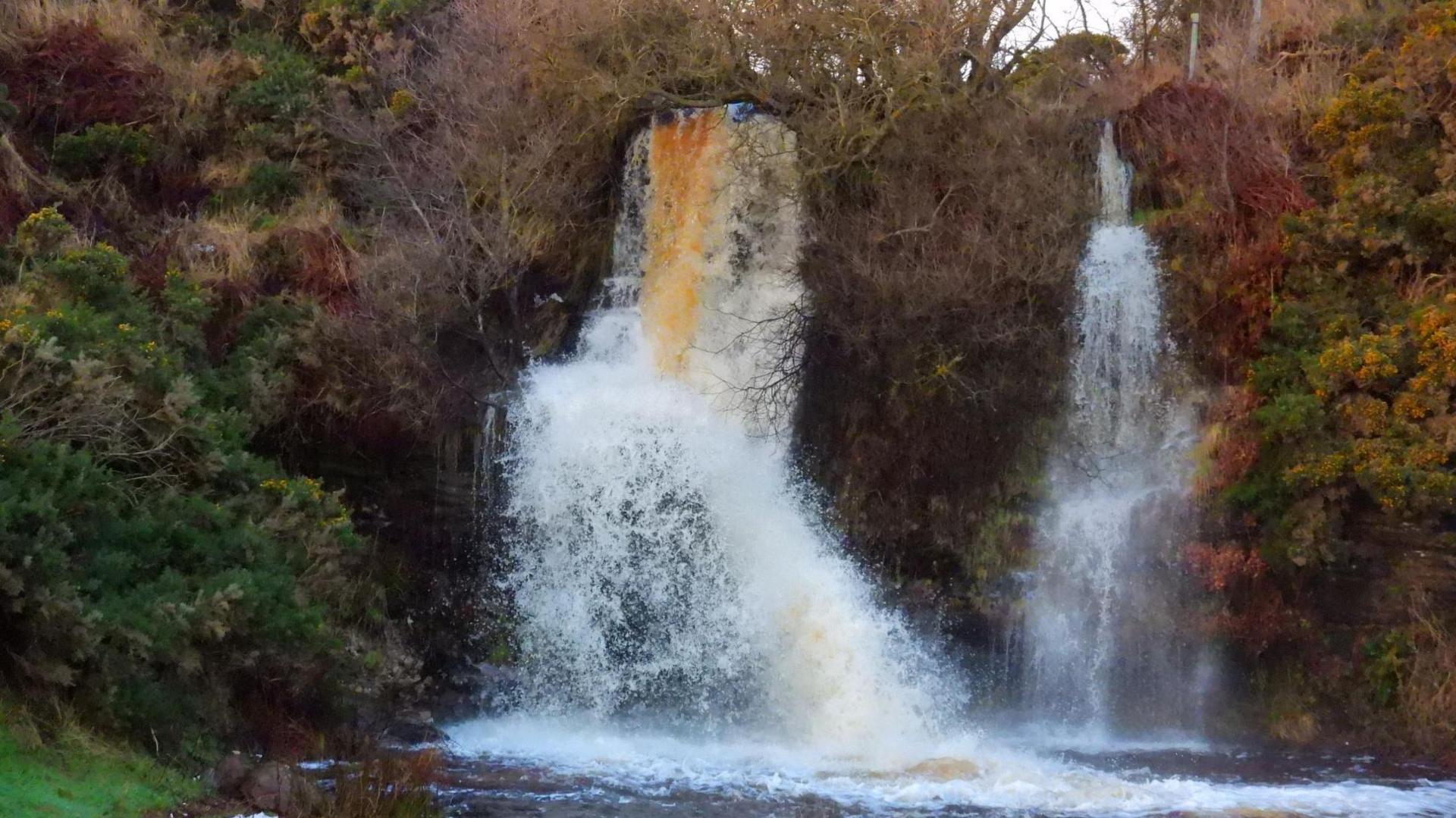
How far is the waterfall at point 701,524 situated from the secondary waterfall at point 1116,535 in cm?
151

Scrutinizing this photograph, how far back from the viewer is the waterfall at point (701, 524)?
1257cm

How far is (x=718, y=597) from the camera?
1298 cm

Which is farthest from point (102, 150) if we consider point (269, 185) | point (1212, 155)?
point (1212, 155)

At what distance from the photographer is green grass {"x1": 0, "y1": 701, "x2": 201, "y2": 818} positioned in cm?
744

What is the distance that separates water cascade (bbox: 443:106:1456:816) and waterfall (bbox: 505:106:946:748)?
2cm

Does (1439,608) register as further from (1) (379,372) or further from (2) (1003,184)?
(1) (379,372)

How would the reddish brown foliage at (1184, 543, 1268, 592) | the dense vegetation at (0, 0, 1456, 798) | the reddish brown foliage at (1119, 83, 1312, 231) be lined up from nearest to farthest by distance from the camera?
the dense vegetation at (0, 0, 1456, 798) < the reddish brown foliage at (1184, 543, 1268, 592) < the reddish brown foliage at (1119, 83, 1312, 231)

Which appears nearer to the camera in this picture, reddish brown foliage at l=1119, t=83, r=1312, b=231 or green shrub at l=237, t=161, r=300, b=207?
reddish brown foliage at l=1119, t=83, r=1312, b=231

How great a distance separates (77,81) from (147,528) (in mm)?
10086

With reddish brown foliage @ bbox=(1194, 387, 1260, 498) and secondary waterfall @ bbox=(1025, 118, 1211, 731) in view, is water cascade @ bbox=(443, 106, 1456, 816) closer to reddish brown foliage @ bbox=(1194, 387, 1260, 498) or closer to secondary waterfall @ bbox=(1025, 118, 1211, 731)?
secondary waterfall @ bbox=(1025, 118, 1211, 731)

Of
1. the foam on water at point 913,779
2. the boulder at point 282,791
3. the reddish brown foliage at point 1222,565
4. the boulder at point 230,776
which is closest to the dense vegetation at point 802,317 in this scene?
the reddish brown foliage at point 1222,565

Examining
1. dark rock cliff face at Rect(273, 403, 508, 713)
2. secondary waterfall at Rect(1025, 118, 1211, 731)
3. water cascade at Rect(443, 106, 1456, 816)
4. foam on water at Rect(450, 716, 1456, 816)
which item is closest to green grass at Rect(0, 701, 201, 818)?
water cascade at Rect(443, 106, 1456, 816)

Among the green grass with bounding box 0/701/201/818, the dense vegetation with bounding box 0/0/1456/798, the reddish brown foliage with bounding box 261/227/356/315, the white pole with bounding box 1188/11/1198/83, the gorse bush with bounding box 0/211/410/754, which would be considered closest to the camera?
the green grass with bounding box 0/701/201/818

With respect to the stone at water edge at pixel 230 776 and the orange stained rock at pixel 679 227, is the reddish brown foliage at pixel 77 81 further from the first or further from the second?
the stone at water edge at pixel 230 776
